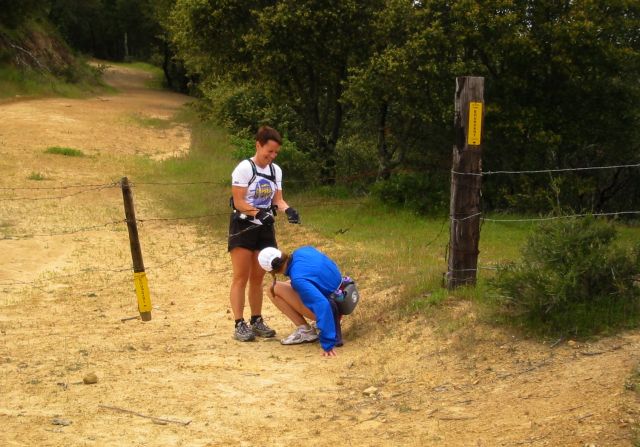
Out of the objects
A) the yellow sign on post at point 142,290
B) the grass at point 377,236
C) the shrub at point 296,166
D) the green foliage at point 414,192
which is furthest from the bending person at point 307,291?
the shrub at point 296,166

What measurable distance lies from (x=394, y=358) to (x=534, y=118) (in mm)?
8422

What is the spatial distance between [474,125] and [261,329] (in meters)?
2.70

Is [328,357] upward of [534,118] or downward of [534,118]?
downward

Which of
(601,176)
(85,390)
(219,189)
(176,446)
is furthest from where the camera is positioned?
(601,176)

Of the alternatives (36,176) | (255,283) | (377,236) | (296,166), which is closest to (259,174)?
(255,283)

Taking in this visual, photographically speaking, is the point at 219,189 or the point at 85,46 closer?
the point at 219,189

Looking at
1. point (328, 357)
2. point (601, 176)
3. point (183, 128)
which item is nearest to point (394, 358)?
point (328, 357)

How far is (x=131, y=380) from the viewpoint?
5926 mm

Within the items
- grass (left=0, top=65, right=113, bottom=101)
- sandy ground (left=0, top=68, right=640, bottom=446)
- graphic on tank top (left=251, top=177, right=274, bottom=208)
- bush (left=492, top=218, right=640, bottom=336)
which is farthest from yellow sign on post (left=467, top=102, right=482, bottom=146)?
grass (left=0, top=65, right=113, bottom=101)

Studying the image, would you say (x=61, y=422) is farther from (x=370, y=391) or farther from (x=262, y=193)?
(x=262, y=193)

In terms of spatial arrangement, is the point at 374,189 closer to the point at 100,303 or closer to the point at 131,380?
the point at 100,303

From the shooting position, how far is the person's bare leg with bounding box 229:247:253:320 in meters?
6.94

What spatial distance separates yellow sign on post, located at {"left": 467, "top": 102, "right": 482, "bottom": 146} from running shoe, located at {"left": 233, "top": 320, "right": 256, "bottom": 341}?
2614mm

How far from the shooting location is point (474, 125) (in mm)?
6957
